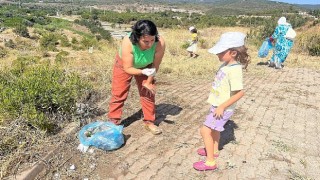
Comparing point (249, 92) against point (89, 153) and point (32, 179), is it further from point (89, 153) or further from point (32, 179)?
point (32, 179)

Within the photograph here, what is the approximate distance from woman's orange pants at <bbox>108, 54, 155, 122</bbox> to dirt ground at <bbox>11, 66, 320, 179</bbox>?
0.99ft

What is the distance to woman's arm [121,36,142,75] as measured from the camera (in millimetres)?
3310

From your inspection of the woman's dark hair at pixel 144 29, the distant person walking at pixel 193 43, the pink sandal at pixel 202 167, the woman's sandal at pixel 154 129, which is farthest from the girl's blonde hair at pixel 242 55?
the distant person walking at pixel 193 43

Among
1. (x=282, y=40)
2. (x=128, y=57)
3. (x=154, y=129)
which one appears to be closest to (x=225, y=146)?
(x=154, y=129)

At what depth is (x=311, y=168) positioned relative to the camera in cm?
332

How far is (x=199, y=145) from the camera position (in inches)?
146

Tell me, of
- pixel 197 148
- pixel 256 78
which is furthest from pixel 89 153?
pixel 256 78

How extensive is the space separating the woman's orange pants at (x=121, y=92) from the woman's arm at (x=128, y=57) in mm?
215

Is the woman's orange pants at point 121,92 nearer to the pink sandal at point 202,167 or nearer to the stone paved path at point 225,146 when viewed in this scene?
the stone paved path at point 225,146

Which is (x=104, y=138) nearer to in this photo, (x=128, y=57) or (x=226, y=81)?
(x=128, y=57)

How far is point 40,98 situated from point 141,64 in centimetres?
125

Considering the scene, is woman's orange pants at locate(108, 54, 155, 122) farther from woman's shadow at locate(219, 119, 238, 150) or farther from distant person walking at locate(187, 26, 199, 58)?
distant person walking at locate(187, 26, 199, 58)

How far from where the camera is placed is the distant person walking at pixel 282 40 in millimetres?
9375

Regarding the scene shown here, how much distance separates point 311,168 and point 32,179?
8.92 feet
